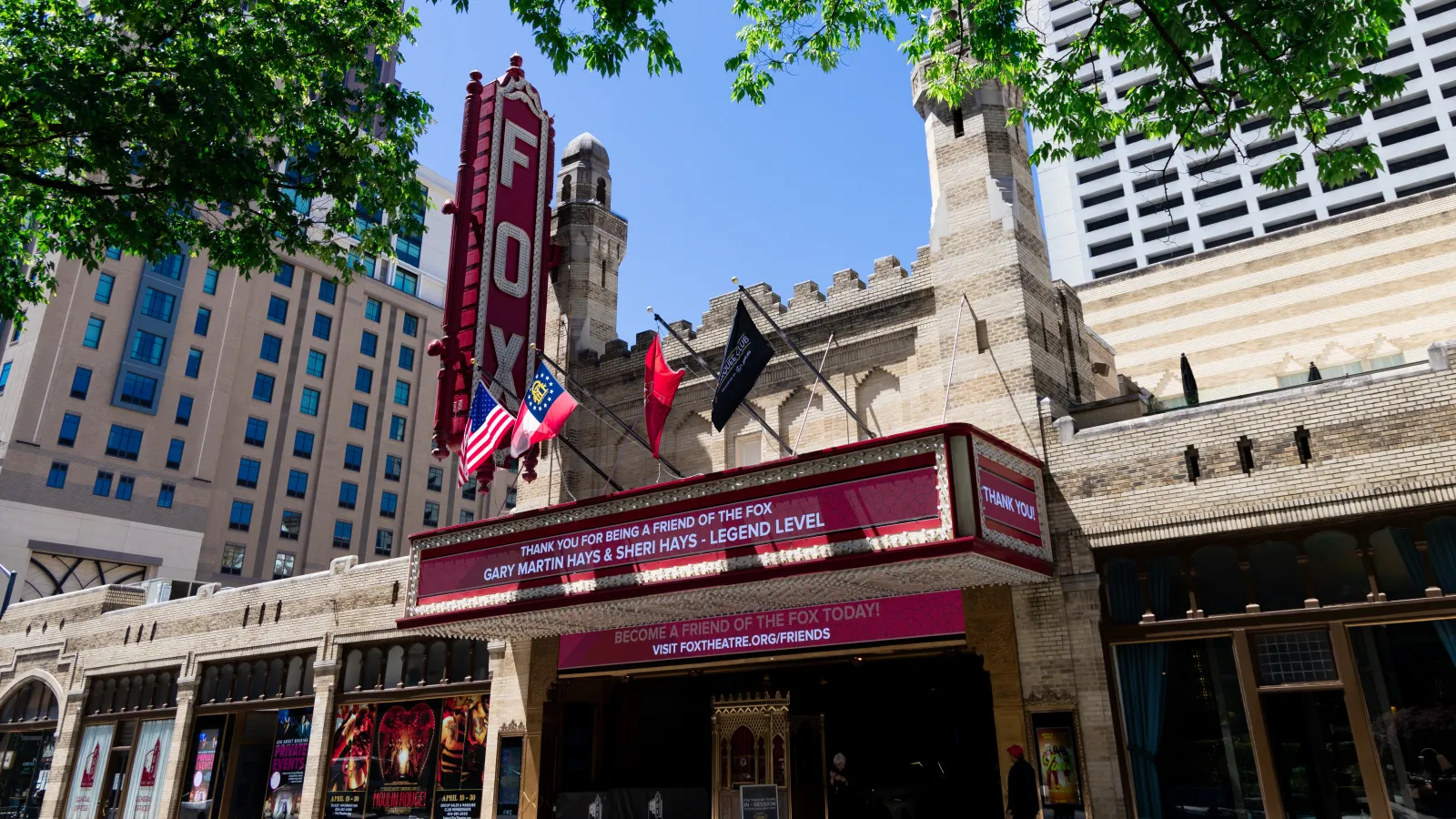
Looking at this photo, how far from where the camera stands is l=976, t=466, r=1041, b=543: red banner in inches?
565

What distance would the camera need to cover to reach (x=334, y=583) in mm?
25859

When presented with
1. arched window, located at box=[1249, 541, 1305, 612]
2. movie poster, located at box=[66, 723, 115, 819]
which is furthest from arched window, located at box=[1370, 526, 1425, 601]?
movie poster, located at box=[66, 723, 115, 819]

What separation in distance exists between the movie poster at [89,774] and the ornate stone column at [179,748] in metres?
3.60

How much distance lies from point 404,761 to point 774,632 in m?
10.9

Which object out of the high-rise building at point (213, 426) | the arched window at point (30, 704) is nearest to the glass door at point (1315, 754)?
the arched window at point (30, 704)

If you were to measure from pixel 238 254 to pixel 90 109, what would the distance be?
3.53 metres

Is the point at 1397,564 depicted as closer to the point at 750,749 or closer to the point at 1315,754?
the point at 1315,754

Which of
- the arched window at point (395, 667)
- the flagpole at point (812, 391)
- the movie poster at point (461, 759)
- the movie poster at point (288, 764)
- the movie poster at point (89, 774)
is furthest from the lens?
the movie poster at point (89, 774)

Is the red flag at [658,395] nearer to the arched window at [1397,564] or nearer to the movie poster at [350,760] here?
the arched window at [1397,564]

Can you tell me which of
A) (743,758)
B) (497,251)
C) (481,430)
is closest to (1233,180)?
(497,251)

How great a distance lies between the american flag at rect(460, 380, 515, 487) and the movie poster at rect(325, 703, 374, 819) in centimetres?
817

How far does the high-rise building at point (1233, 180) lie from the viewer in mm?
71125

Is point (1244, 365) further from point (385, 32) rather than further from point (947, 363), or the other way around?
point (385, 32)

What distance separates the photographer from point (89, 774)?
3003 centimetres
